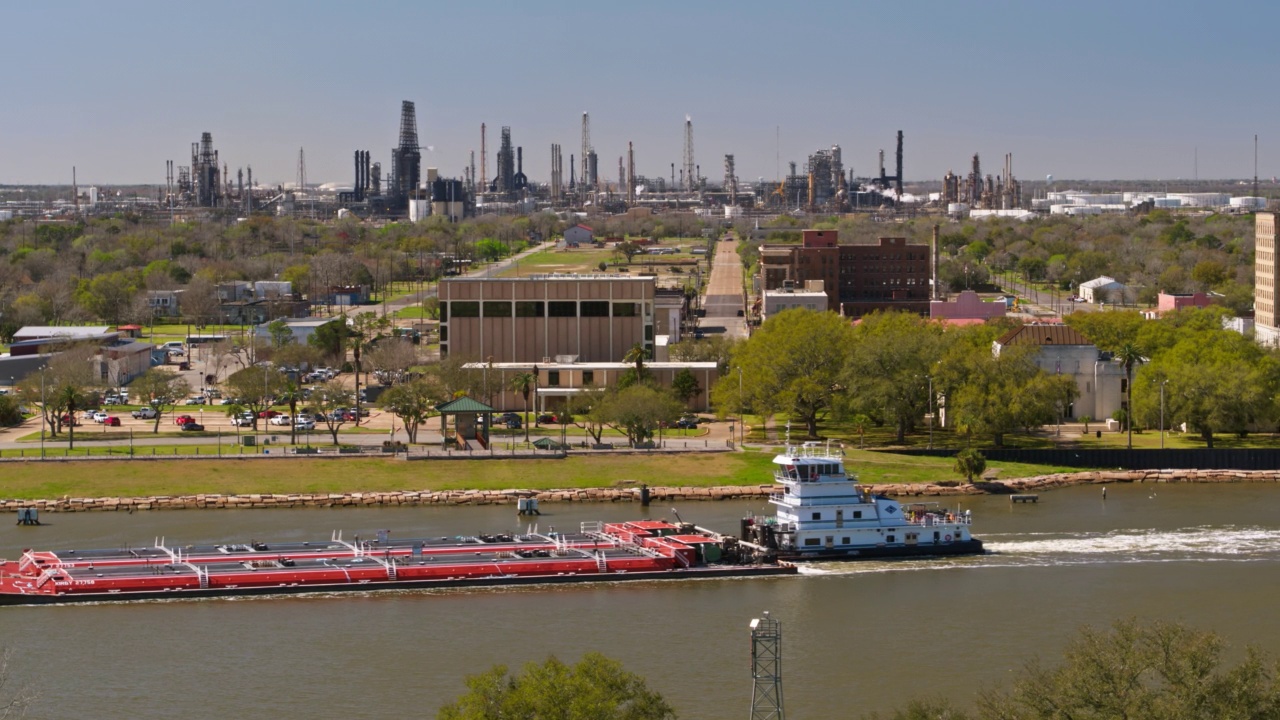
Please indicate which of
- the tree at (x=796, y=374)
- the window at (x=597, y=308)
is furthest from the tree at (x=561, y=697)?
the window at (x=597, y=308)

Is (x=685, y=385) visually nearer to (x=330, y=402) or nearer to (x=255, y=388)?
(x=330, y=402)

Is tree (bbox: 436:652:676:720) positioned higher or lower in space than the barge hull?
higher

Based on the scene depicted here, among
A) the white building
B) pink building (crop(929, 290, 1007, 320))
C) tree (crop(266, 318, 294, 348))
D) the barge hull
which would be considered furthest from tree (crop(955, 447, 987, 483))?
the white building

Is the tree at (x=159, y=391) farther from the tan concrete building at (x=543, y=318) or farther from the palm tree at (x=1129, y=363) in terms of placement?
the palm tree at (x=1129, y=363)

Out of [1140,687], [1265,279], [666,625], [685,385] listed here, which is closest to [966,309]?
[1265,279]

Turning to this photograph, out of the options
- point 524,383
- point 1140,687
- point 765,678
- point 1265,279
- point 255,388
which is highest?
point 1265,279

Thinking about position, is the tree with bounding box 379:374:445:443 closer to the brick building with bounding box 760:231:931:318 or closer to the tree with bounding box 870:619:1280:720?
the tree with bounding box 870:619:1280:720
